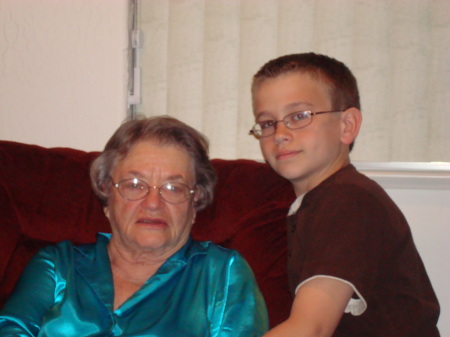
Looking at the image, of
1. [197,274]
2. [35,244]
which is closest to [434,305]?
[197,274]

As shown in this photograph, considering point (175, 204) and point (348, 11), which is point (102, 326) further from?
point (348, 11)

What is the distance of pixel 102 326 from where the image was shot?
1.44 metres

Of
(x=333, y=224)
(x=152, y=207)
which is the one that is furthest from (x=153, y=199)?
(x=333, y=224)

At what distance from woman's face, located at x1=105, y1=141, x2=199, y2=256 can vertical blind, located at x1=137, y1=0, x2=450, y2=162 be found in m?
0.70

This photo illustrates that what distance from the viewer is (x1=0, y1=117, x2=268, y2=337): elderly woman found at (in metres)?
1.43

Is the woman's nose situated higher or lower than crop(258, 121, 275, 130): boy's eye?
lower

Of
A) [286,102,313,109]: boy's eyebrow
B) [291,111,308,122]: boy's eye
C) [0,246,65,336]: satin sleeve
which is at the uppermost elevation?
[286,102,313,109]: boy's eyebrow

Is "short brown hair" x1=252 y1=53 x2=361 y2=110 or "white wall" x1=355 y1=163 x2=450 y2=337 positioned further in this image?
"white wall" x1=355 y1=163 x2=450 y2=337

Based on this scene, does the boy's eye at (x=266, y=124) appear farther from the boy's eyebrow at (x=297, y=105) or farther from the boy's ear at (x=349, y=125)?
the boy's ear at (x=349, y=125)

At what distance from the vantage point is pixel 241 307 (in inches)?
56.4

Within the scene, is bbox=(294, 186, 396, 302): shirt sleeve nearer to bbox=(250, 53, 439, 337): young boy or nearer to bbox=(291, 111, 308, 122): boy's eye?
bbox=(250, 53, 439, 337): young boy

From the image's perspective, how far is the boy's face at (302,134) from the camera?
1.52 metres

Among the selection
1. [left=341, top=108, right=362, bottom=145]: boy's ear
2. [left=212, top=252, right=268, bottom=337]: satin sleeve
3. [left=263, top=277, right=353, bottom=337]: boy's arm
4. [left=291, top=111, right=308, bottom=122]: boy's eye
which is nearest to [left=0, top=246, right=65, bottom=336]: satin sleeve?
[left=212, top=252, right=268, bottom=337]: satin sleeve

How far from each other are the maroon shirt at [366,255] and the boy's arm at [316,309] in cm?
3
